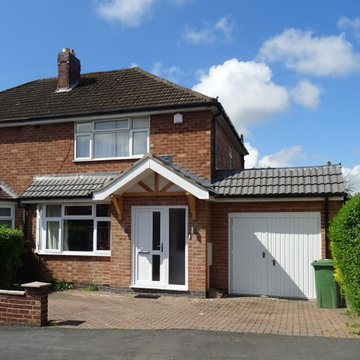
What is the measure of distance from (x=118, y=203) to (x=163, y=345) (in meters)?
5.33

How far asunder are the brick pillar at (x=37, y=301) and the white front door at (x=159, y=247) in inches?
148

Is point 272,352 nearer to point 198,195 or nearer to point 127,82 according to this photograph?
point 198,195

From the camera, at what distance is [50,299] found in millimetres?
10375

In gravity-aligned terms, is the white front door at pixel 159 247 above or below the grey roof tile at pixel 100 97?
below

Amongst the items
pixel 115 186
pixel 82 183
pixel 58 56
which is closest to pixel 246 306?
pixel 115 186

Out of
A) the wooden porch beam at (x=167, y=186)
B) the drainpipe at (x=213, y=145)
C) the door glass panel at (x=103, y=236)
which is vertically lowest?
the door glass panel at (x=103, y=236)

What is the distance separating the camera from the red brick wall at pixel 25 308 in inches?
300

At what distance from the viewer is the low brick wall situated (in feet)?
25.0

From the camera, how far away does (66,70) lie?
584 inches

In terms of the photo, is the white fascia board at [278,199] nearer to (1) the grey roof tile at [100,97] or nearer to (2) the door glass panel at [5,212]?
(1) the grey roof tile at [100,97]

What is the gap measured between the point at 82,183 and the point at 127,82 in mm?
4061

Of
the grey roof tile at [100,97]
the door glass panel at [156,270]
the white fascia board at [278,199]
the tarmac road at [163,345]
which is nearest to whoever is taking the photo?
the tarmac road at [163,345]

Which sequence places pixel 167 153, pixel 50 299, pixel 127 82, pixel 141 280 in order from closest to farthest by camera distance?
pixel 50 299, pixel 141 280, pixel 167 153, pixel 127 82

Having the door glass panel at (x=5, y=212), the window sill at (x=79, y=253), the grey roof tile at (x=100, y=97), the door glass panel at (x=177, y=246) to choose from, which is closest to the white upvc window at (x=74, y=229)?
the window sill at (x=79, y=253)
